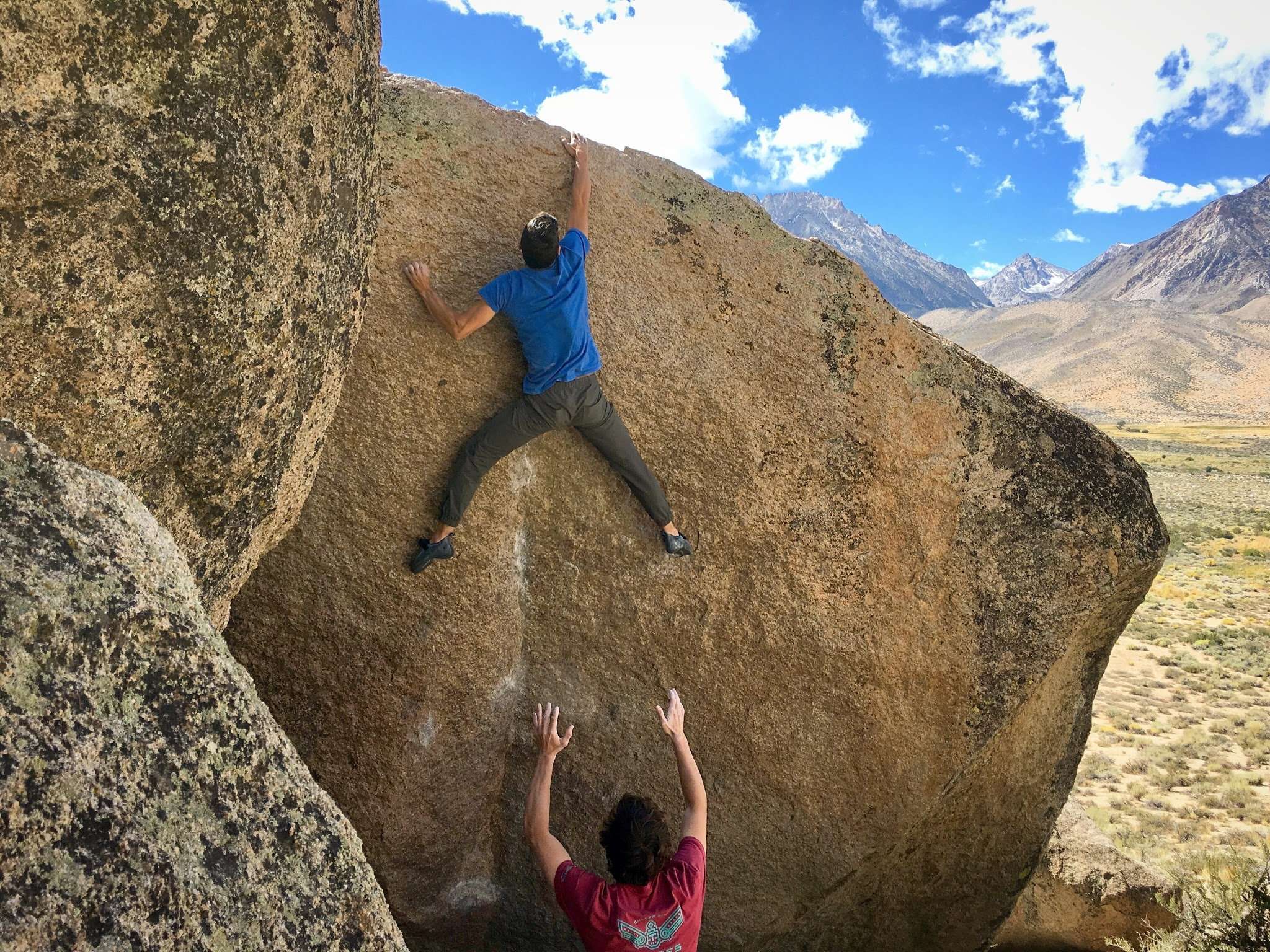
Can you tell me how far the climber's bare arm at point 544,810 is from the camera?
362cm

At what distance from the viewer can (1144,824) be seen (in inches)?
420

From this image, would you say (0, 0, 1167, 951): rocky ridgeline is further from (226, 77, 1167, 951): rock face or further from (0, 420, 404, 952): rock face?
(0, 420, 404, 952): rock face

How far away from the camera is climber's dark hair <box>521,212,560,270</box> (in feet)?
12.5

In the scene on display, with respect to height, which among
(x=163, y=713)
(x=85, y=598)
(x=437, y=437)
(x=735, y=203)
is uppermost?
(x=735, y=203)

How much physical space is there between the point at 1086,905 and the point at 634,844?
5.96m

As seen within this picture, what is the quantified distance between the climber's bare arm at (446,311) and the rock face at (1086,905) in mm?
6418

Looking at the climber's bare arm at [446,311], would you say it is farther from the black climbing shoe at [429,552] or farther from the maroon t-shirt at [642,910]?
the maroon t-shirt at [642,910]

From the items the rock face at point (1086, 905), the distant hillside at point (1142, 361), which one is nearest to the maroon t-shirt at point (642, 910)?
the rock face at point (1086, 905)

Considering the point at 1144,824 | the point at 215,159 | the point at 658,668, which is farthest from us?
the point at 1144,824

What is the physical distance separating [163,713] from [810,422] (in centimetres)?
359

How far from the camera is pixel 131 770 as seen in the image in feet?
5.96

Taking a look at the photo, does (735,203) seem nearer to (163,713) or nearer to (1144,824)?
(163,713)

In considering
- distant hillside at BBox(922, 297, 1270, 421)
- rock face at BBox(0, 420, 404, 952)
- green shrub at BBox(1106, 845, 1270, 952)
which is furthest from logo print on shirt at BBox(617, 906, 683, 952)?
distant hillside at BBox(922, 297, 1270, 421)

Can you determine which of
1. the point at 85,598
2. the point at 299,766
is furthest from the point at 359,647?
the point at 85,598
